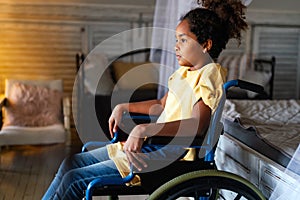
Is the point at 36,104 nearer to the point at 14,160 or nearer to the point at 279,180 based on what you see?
the point at 14,160

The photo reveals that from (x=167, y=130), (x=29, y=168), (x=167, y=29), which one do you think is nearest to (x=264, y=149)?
(x=167, y=130)

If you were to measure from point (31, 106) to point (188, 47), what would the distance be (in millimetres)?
2512

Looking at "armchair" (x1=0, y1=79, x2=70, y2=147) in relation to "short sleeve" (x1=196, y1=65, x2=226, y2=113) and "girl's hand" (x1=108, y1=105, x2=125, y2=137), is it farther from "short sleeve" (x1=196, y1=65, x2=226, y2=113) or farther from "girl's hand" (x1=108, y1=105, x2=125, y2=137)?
"short sleeve" (x1=196, y1=65, x2=226, y2=113)

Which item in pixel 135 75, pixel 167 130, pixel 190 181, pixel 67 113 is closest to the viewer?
pixel 190 181

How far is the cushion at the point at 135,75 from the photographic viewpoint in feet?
12.9

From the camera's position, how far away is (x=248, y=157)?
1872mm

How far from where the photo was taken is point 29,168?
10.1 feet

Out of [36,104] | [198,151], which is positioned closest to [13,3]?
[36,104]

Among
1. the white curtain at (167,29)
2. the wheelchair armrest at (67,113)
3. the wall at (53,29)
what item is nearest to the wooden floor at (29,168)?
the wheelchair armrest at (67,113)

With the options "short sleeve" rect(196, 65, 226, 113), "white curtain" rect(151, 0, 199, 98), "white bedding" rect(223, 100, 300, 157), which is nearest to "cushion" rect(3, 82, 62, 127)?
"white curtain" rect(151, 0, 199, 98)

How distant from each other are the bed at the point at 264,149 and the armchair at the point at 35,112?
1.70 metres

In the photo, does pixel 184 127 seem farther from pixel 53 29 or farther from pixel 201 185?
pixel 53 29

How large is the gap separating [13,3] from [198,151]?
3.08 metres

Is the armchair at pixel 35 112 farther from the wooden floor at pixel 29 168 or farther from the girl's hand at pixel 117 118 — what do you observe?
the girl's hand at pixel 117 118
